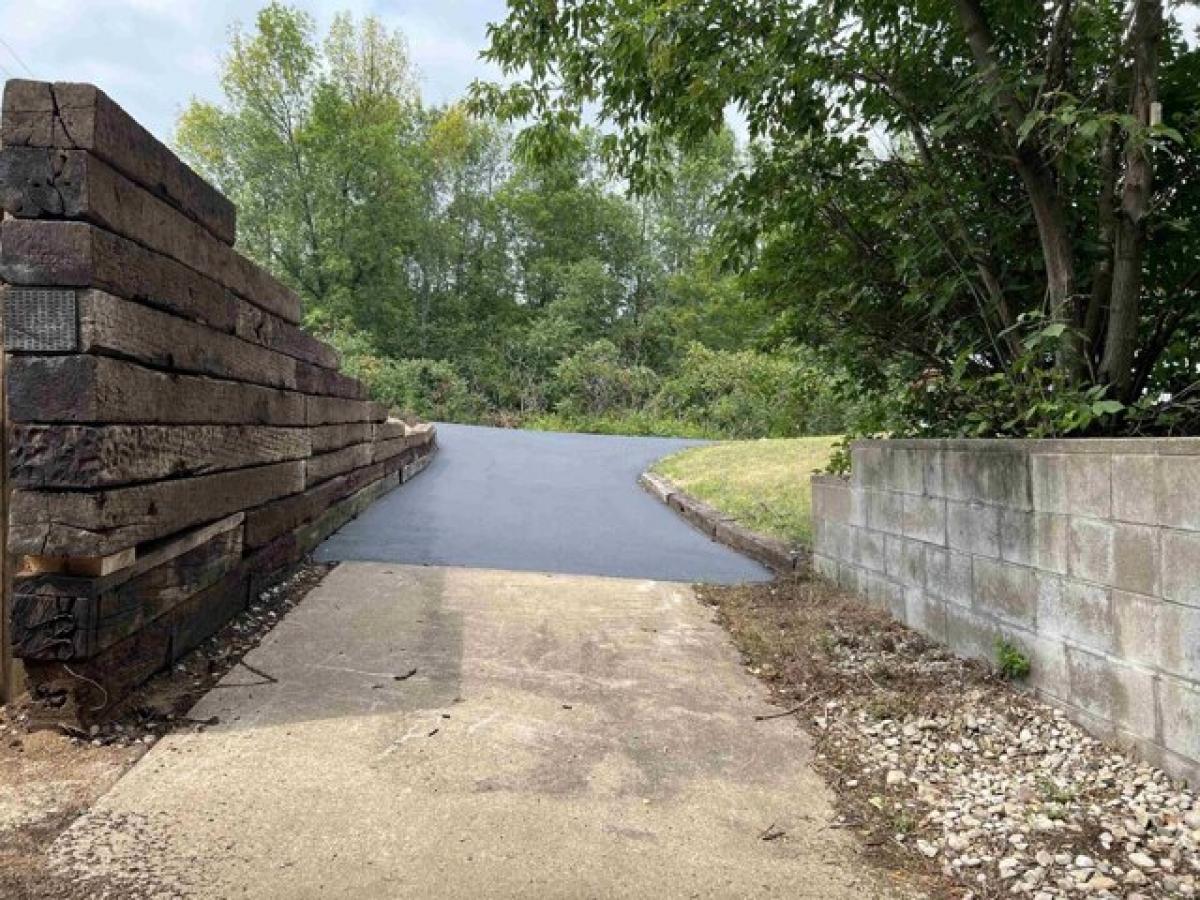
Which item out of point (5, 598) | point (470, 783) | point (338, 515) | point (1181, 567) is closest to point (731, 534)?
point (338, 515)

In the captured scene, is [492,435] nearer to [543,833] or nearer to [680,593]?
[680,593]

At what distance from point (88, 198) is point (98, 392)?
0.61m

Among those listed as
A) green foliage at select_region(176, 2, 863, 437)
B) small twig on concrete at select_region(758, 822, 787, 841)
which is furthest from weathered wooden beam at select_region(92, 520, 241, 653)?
green foliage at select_region(176, 2, 863, 437)

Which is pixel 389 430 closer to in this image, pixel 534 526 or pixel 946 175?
pixel 534 526

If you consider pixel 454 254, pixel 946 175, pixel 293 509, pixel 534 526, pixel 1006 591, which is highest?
pixel 454 254

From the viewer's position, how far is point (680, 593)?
506 centimetres

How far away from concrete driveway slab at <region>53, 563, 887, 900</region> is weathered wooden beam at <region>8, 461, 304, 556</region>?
680 millimetres

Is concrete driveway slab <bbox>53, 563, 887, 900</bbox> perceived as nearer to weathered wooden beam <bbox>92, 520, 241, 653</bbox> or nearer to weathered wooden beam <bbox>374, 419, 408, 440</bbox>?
weathered wooden beam <bbox>92, 520, 241, 653</bbox>

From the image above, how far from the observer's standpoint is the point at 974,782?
2537mm

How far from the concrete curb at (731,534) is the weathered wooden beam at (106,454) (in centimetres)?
390

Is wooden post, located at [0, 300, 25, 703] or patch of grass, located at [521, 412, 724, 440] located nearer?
wooden post, located at [0, 300, 25, 703]

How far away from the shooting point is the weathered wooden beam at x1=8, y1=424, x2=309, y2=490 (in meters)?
2.43

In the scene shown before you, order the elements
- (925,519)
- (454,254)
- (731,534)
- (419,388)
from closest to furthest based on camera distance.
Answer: (925,519) < (731,534) < (419,388) < (454,254)

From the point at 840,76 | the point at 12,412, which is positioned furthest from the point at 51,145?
the point at 840,76
